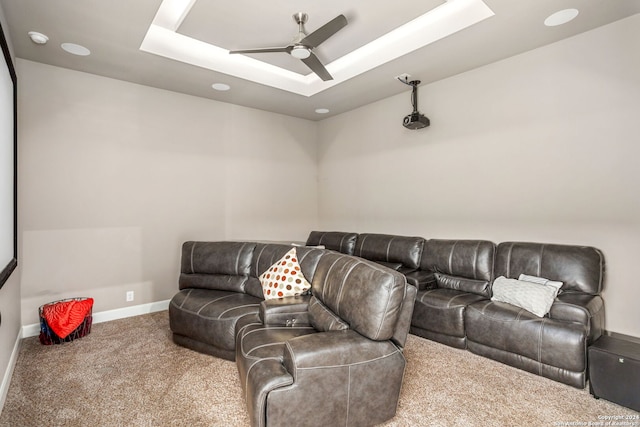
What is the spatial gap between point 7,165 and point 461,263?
4160mm

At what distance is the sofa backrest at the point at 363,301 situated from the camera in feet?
6.13

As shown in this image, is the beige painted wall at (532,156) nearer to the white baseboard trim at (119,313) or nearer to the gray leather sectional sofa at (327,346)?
the gray leather sectional sofa at (327,346)

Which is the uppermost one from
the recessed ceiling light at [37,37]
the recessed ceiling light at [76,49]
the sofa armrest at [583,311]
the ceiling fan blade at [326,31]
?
the recessed ceiling light at [76,49]

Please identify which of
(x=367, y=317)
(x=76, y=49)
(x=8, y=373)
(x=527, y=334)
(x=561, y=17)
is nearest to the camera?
(x=367, y=317)

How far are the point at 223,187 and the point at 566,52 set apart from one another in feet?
14.0

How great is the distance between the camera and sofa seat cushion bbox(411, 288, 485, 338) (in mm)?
3037

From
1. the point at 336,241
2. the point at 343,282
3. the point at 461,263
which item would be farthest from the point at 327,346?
the point at 336,241

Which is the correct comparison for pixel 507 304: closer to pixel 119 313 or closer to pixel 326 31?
pixel 326 31

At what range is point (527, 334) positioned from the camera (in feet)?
8.51

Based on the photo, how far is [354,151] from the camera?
5.27 metres

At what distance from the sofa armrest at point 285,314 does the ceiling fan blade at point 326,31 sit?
2114 millimetres

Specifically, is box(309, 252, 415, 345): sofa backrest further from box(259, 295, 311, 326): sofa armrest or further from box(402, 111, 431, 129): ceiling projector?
box(402, 111, 431, 129): ceiling projector

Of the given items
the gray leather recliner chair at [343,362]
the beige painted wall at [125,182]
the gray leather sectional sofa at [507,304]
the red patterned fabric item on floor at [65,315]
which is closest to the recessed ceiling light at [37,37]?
the beige painted wall at [125,182]

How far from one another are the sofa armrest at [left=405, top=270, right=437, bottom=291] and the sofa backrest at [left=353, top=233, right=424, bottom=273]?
166mm
